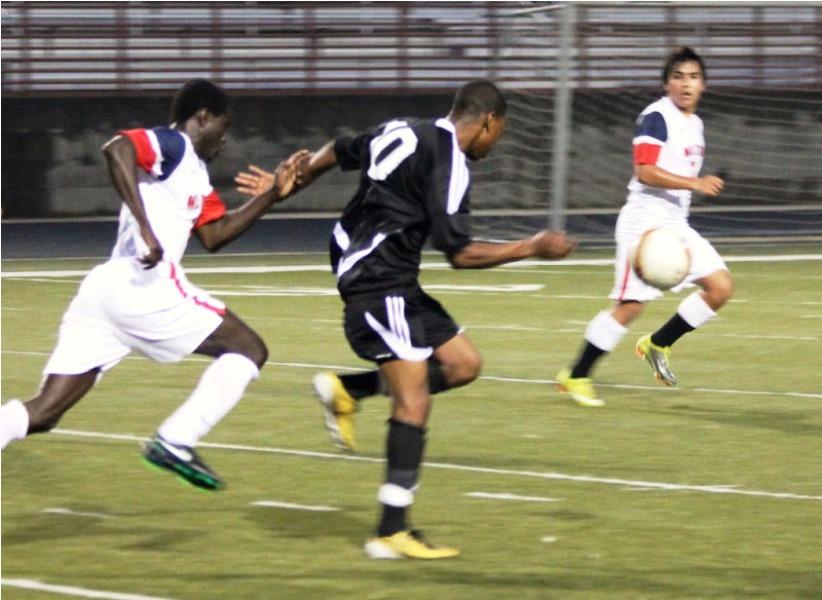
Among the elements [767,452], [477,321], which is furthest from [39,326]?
[767,452]

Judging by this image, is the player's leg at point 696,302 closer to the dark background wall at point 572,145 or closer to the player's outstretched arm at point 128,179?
the player's outstretched arm at point 128,179

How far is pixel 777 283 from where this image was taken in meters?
17.6

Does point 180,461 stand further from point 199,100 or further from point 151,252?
point 199,100

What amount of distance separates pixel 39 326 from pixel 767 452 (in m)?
7.45

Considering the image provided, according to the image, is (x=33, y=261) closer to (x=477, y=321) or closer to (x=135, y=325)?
(x=477, y=321)

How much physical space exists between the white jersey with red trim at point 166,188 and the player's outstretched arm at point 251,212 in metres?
0.21

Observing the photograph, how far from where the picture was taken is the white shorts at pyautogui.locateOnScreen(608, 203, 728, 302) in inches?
397

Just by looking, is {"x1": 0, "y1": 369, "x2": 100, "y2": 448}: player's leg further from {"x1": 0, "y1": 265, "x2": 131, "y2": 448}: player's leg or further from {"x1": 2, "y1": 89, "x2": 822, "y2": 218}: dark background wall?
{"x1": 2, "y1": 89, "x2": 822, "y2": 218}: dark background wall

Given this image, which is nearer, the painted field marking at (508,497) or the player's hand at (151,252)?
the player's hand at (151,252)

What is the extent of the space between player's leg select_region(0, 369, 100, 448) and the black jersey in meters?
1.08

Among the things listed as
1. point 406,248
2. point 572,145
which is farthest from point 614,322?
point 572,145

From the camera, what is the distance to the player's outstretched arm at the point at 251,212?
23.2 ft

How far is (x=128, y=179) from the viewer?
6.68 metres

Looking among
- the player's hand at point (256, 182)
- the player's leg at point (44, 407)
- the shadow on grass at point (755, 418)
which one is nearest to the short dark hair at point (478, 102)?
the player's hand at point (256, 182)
